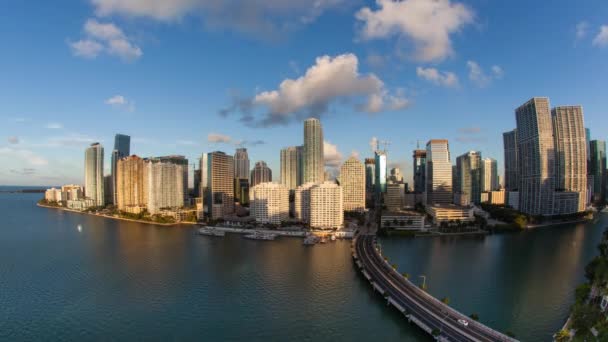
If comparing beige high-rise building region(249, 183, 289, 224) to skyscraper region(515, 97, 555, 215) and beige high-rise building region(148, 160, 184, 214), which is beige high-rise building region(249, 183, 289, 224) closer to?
beige high-rise building region(148, 160, 184, 214)

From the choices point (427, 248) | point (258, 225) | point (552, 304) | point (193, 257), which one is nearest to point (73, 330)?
point (193, 257)

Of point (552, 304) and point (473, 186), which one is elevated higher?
point (473, 186)

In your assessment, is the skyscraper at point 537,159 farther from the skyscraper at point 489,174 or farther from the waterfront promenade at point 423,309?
the waterfront promenade at point 423,309

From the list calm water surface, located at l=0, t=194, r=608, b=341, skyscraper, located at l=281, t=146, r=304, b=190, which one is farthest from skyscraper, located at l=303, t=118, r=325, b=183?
calm water surface, located at l=0, t=194, r=608, b=341

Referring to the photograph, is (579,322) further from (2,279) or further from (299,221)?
(299,221)

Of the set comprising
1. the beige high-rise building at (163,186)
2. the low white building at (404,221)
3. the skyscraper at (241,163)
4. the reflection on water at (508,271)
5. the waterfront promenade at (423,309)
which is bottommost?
the reflection on water at (508,271)

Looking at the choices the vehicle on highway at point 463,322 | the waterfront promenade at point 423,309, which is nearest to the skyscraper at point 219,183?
the waterfront promenade at point 423,309

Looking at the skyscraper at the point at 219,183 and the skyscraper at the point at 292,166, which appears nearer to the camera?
the skyscraper at the point at 219,183
